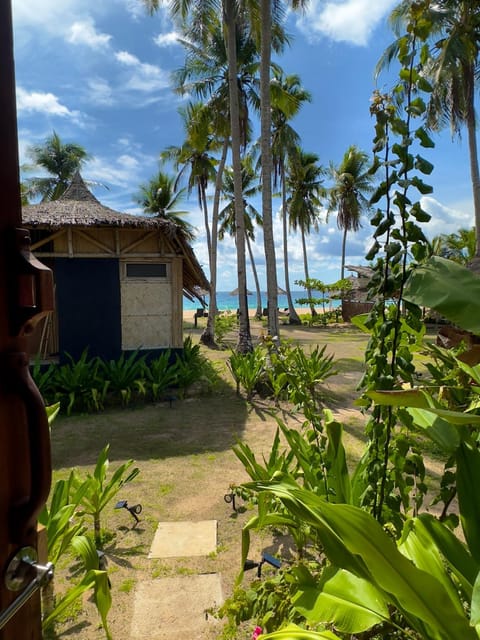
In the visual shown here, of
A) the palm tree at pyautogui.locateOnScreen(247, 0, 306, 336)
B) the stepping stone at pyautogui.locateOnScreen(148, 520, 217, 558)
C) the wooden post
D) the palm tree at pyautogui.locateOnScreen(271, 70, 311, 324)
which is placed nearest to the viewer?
the wooden post

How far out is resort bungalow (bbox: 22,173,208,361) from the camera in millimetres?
7320

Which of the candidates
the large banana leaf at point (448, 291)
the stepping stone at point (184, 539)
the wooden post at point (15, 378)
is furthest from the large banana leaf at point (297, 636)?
the stepping stone at point (184, 539)

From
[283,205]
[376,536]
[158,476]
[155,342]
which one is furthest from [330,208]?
[376,536]

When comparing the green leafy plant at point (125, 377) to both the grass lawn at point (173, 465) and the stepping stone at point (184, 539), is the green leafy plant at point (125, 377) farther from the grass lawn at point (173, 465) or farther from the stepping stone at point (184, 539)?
the stepping stone at point (184, 539)

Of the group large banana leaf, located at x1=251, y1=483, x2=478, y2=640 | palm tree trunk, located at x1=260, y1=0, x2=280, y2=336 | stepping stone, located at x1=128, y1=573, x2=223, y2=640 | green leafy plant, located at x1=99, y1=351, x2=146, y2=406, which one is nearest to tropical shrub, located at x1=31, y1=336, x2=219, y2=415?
green leafy plant, located at x1=99, y1=351, x2=146, y2=406

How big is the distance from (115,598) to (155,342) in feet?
19.0

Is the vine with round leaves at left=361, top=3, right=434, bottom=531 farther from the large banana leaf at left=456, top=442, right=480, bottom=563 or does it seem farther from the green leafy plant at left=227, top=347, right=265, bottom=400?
the green leafy plant at left=227, top=347, right=265, bottom=400

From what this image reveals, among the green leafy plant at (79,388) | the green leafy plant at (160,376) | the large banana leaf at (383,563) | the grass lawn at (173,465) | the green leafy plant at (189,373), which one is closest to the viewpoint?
the large banana leaf at (383,563)

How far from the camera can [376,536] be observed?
1119 mm

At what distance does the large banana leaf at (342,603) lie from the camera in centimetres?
126

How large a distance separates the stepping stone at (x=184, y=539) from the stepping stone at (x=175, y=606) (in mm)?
286

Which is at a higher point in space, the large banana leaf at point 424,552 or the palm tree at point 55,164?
the palm tree at point 55,164

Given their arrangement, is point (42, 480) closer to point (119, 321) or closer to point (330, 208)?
point (119, 321)

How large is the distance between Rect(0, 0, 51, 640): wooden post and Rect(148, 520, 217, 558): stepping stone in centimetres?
241
